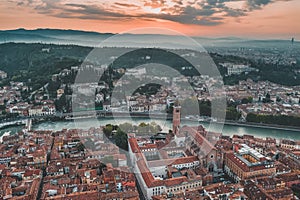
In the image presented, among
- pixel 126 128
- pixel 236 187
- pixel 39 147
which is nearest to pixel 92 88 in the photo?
pixel 126 128

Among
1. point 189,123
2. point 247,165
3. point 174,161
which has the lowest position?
Answer: point 189,123

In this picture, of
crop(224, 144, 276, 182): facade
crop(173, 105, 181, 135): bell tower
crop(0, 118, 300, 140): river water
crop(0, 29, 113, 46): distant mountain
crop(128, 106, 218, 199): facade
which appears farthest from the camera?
crop(0, 29, 113, 46): distant mountain

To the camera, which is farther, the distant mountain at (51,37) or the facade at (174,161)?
the distant mountain at (51,37)

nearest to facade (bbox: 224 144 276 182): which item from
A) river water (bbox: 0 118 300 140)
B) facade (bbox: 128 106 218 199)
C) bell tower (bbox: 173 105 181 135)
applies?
facade (bbox: 128 106 218 199)

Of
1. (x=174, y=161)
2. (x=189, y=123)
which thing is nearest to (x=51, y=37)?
(x=189, y=123)

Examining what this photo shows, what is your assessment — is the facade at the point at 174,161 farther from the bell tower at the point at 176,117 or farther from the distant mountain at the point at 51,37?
the distant mountain at the point at 51,37

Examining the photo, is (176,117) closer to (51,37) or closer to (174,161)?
(174,161)

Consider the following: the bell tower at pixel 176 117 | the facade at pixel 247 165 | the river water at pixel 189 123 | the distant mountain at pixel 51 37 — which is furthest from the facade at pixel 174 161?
the distant mountain at pixel 51 37

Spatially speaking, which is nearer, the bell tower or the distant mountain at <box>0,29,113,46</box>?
the bell tower

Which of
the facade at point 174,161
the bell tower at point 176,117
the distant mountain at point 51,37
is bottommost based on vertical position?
the facade at point 174,161

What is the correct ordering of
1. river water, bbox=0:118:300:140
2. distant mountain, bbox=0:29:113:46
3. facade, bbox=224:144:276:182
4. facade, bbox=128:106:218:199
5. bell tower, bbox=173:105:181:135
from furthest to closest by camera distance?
distant mountain, bbox=0:29:113:46 → river water, bbox=0:118:300:140 → bell tower, bbox=173:105:181:135 → facade, bbox=224:144:276:182 → facade, bbox=128:106:218:199

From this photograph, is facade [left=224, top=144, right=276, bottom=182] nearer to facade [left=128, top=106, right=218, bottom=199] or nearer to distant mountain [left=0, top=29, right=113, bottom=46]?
facade [left=128, top=106, right=218, bottom=199]

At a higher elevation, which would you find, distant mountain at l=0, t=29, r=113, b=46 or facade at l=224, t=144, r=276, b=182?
distant mountain at l=0, t=29, r=113, b=46

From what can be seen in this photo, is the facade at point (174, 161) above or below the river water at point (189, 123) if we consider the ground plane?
above
